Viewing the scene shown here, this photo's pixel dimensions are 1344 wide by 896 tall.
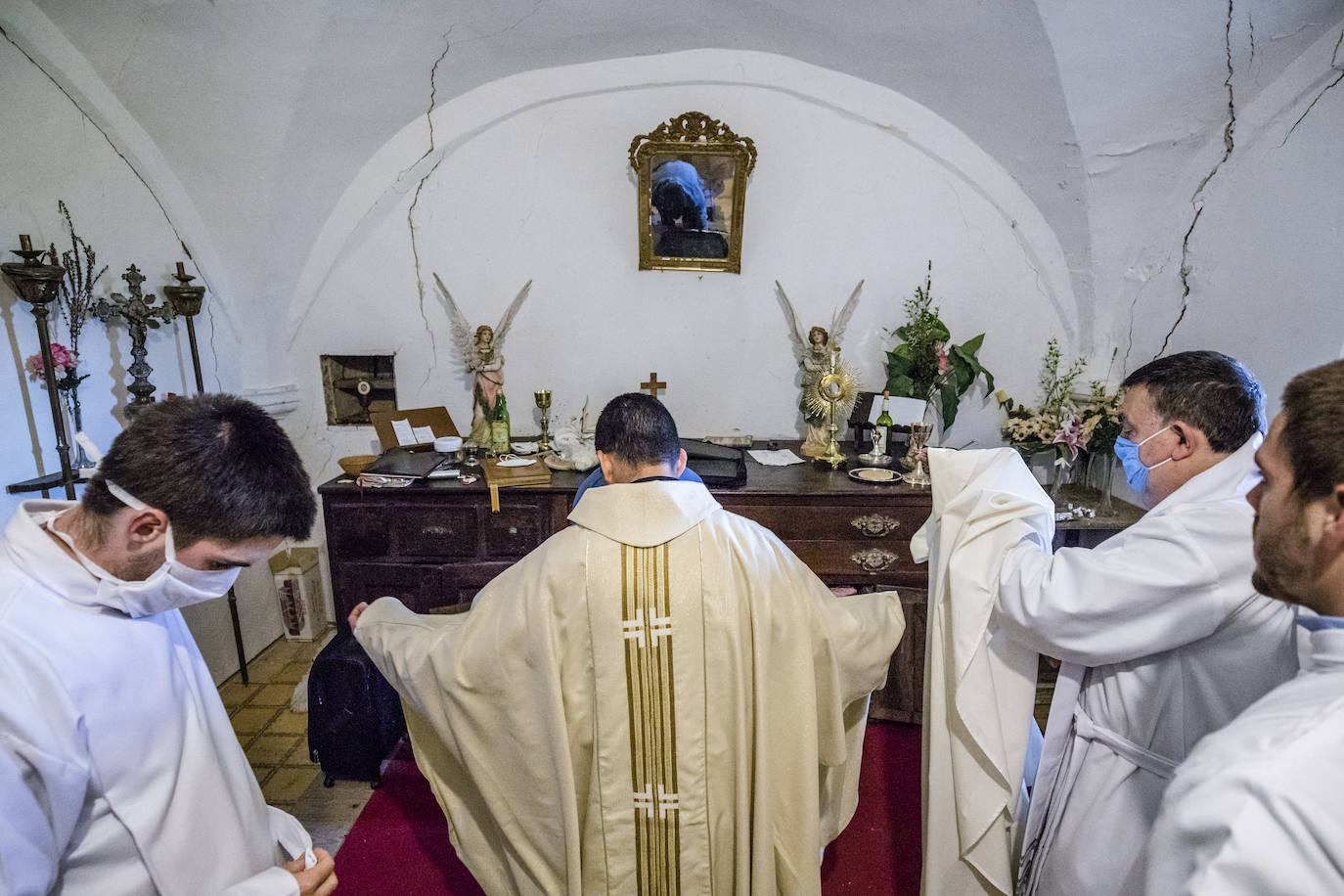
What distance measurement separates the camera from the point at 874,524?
11.8ft

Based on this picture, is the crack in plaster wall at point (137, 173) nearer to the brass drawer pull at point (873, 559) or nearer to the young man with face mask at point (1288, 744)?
the brass drawer pull at point (873, 559)

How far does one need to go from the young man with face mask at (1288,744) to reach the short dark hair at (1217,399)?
0.89 m

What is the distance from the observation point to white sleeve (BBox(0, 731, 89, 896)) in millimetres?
1072

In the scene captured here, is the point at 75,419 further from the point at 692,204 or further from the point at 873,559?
the point at 873,559

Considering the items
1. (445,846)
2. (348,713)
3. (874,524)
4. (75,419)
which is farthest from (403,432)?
(874,524)

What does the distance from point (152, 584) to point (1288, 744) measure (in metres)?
1.90

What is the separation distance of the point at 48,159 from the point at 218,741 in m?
3.07

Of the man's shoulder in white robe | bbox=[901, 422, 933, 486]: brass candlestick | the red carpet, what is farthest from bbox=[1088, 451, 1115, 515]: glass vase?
the man's shoulder in white robe

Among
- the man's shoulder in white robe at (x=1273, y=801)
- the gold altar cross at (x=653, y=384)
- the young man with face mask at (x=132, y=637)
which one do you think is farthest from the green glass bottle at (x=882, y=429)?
the young man with face mask at (x=132, y=637)

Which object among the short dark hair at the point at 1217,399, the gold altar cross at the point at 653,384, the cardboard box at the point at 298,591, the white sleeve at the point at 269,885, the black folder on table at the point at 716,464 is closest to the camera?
the white sleeve at the point at 269,885

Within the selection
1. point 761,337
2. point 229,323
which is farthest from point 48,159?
point 761,337

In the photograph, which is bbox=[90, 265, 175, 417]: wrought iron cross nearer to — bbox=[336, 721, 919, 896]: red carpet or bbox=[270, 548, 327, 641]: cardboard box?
bbox=[270, 548, 327, 641]: cardboard box

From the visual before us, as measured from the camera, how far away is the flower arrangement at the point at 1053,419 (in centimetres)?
372

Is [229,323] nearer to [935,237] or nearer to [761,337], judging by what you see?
[761,337]
